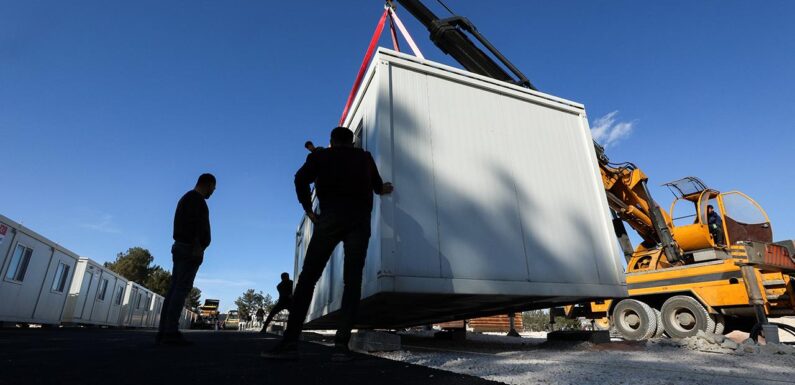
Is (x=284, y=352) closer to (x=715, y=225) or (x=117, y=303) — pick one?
(x=715, y=225)

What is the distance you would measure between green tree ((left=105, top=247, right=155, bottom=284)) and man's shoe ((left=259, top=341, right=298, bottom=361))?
4970 cm

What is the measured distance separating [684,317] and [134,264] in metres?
50.4

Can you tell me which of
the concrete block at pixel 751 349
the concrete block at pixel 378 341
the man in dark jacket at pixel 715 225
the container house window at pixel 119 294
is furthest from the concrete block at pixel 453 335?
the container house window at pixel 119 294

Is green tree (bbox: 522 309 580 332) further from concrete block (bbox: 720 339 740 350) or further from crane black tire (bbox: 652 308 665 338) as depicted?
concrete block (bbox: 720 339 740 350)

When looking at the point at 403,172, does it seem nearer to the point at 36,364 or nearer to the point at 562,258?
the point at 562,258

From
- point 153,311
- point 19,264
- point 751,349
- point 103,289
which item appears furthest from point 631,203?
point 153,311

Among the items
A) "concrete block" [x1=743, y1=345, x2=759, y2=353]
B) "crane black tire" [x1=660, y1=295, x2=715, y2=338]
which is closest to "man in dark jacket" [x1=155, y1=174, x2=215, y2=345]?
"concrete block" [x1=743, y1=345, x2=759, y2=353]

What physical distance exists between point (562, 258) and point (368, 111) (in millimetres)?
2232

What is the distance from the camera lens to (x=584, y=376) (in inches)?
73.2

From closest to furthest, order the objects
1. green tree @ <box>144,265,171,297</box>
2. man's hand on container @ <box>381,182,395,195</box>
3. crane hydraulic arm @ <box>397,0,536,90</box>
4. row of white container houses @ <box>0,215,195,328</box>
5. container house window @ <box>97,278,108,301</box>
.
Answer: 1. man's hand on container @ <box>381,182,395,195</box>
2. crane hydraulic arm @ <box>397,0,536,90</box>
3. row of white container houses @ <box>0,215,195,328</box>
4. container house window @ <box>97,278,108,301</box>
5. green tree @ <box>144,265,171,297</box>

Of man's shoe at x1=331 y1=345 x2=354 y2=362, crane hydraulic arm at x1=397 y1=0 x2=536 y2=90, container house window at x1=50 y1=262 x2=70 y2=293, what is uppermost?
crane hydraulic arm at x1=397 y1=0 x2=536 y2=90

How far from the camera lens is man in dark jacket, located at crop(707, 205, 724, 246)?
676 centimetres

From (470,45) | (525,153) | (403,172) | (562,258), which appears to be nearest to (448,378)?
(403,172)

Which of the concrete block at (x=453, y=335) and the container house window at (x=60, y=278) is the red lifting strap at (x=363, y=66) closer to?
the concrete block at (x=453, y=335)
